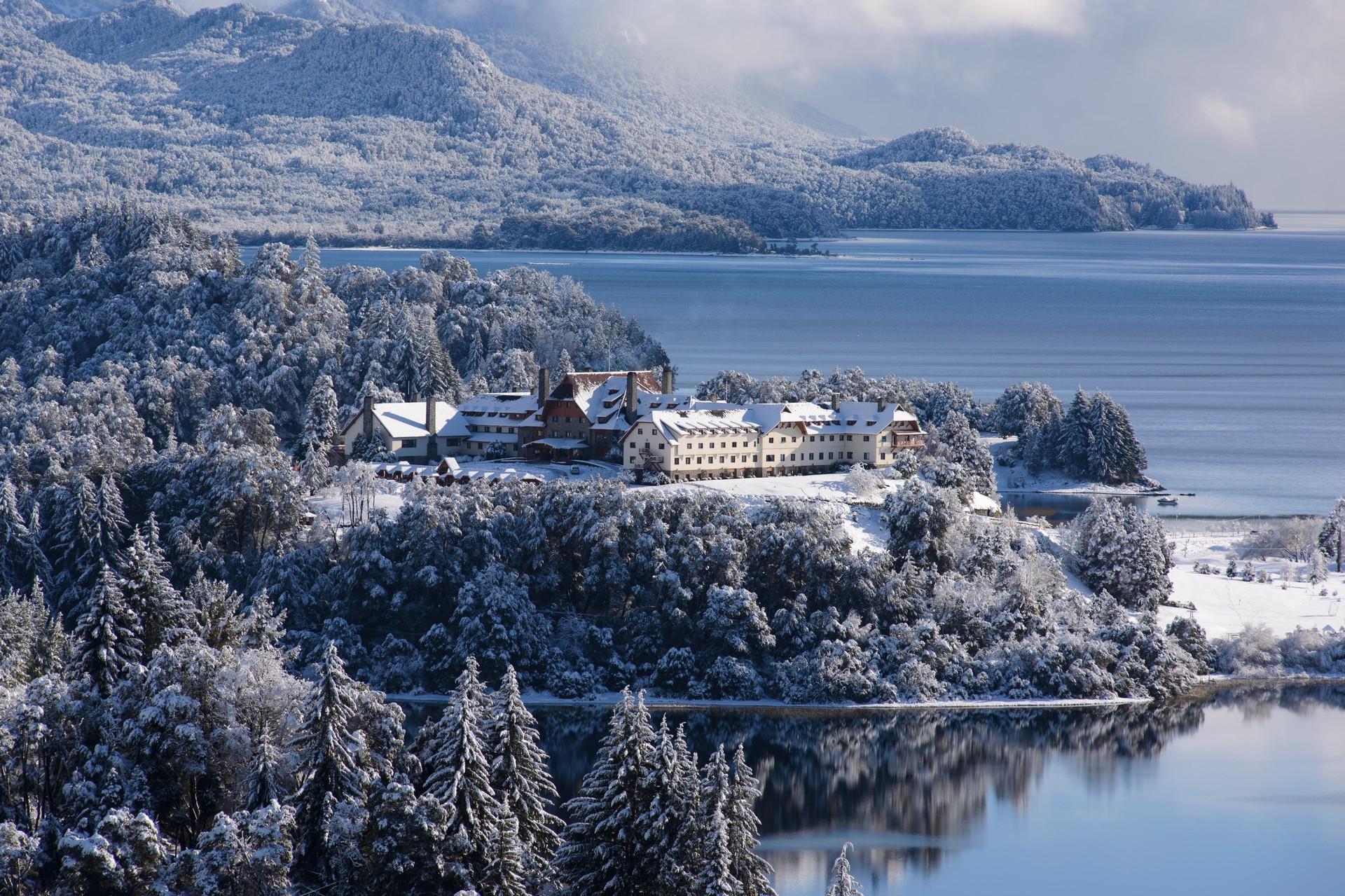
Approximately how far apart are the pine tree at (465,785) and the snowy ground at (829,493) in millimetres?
32986

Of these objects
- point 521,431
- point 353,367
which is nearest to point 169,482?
point 521,431

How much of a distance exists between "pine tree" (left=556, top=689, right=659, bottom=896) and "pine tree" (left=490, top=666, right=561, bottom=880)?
101 cm

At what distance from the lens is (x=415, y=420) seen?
80.7 m

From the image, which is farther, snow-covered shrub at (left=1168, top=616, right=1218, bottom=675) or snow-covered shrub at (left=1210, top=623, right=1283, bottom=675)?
snow-covered shrub at (left=1210, top=623, right=1283, bottom=675)

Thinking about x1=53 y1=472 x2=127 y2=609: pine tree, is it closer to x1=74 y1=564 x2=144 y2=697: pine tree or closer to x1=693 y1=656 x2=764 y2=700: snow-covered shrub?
x1=693 y1=656 x2=764 y2=700: snow-covered shrub

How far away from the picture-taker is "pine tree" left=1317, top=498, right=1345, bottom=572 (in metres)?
81.2

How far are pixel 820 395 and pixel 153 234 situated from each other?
56.0 metres

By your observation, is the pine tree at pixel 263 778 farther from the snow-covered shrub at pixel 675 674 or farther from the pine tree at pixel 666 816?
the snow-covered shrub at pixel 675 674

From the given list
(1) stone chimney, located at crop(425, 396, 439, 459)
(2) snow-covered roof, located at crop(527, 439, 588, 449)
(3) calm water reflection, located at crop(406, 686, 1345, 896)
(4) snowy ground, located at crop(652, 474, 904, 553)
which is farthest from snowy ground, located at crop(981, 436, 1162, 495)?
(3) calm water reflection, located at crop(406, 686, 1345, 896)

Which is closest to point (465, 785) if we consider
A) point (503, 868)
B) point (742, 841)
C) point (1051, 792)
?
point (503, 868)

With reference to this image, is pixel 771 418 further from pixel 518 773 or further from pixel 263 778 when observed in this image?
pixel 263 778

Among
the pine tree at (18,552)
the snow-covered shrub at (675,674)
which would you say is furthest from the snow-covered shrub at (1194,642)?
the pine tree at (18,552)

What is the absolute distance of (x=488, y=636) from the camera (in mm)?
60812

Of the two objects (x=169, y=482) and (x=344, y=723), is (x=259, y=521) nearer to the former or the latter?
(x=169, y=482)
